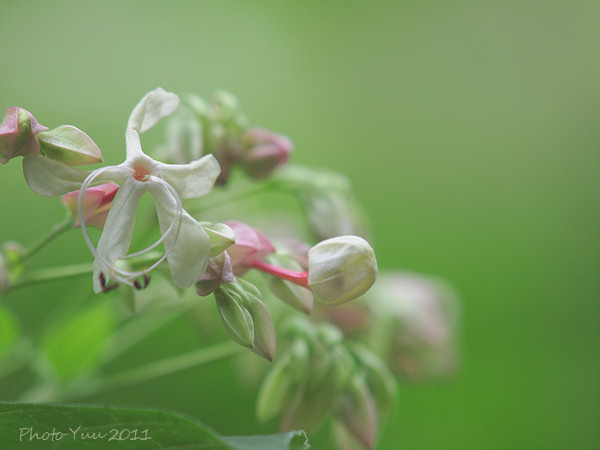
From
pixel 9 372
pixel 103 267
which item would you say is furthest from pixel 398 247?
pixel 103 267

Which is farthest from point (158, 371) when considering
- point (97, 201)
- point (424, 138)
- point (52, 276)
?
point (424, 138)

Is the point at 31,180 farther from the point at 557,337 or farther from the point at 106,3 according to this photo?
the point at 106,3

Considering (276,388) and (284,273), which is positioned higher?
(284,273)

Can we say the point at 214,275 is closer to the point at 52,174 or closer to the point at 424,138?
the point at 52,174

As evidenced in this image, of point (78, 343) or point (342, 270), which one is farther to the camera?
point (78, 343)

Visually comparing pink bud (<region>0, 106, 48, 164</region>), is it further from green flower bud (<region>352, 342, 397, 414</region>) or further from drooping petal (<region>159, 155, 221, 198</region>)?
green flower bud (<region>352, 342, 397, 414</region>)

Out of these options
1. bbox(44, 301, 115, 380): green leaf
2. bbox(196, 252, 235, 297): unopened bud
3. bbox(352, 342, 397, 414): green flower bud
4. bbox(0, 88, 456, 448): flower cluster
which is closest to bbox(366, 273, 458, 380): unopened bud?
bbox(0, 88, 456, 448): flower cluster

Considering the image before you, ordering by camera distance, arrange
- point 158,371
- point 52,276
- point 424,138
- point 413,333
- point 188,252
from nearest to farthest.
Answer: point 188,252 → point 52,276 → point 158,371 → point 413,333 → point 424,138
